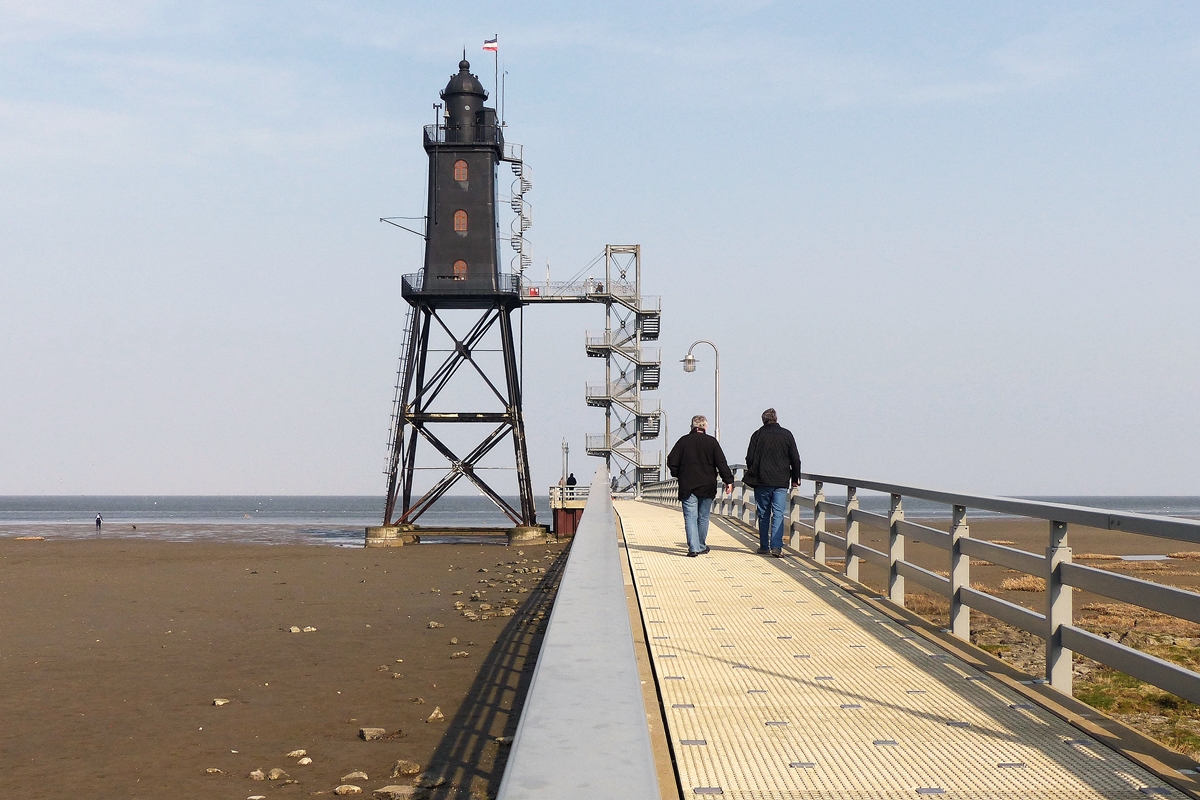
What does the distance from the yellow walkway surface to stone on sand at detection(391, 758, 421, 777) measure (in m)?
1.71

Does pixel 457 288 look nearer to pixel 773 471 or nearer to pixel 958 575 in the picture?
pixel 773 471

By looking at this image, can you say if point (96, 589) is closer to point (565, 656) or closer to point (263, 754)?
point (263, 754)

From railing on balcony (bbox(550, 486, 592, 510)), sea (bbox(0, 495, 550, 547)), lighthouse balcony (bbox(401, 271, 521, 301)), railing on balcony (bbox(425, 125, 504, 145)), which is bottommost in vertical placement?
sea (bbox(0, 495, 550, 547))

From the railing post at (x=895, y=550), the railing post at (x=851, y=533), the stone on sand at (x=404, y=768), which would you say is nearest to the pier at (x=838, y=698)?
the railing post at (x=895, y=550)

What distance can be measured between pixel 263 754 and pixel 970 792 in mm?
5443

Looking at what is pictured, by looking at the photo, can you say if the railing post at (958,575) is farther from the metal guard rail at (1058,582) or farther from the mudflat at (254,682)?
the mudflat at (254,682)

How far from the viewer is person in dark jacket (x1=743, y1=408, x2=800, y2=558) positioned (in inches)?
609

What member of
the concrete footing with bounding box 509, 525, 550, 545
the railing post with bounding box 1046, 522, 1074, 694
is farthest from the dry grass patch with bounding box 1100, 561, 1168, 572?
the railing post with bounding box 1046, 522, 1074, 694

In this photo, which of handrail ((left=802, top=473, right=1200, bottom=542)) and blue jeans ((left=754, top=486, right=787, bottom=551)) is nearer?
handrail ((left=802, top=473, right=1200, bottom=542))

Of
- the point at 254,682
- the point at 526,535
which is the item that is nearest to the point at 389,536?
the point at 526,535

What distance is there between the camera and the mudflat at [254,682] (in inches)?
314

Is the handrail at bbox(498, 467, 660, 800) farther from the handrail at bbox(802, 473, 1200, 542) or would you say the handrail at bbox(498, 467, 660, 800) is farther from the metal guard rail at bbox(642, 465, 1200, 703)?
the handrail at bbox(802, 473, 1200, 542)

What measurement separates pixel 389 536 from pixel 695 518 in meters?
28.8

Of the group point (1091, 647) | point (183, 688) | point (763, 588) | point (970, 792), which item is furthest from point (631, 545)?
point (970, 792)
